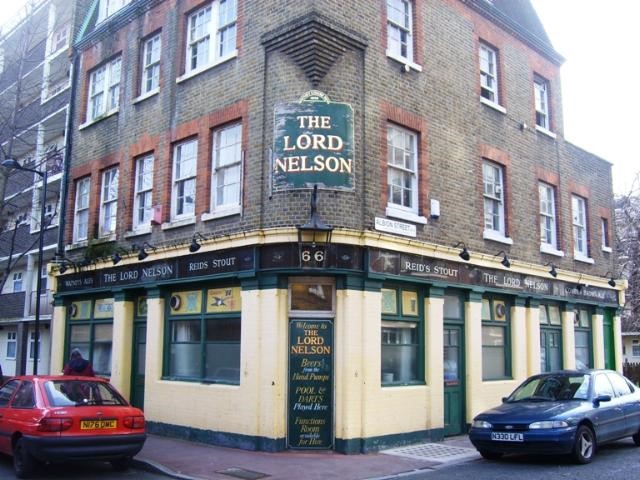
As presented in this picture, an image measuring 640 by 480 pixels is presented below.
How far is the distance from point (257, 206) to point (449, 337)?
5.39 metres

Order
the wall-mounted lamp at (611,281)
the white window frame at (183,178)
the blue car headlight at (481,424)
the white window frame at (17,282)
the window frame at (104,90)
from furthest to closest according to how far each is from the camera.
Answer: the white window frame at (17,282) → the wall-mounted lamp at (611,281) → the window frame at (104,90) → the white window frame at (183,178) → the blue car headlight at (481,424)

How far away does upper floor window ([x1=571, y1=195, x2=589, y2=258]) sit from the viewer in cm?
1950

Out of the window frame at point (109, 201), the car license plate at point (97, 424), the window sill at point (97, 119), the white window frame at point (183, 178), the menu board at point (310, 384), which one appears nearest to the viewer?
the car license plate at point (97, 424)

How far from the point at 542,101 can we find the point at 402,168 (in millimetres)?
7699

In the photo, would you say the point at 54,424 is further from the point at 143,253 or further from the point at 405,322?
the point at 405,322

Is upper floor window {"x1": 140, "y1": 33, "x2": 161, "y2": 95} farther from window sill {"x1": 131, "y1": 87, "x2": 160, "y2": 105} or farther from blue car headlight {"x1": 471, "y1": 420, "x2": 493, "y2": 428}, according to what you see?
blue car headlight {"x1": 471, "y1": 420, "x2": 493, "y2": 428}

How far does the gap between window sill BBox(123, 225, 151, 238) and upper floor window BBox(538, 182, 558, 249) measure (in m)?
10.6

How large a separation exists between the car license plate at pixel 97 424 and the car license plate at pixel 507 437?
588 cm

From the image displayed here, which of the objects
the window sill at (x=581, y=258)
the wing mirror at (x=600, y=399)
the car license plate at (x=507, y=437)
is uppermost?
the window sill at (x=581, y=258)

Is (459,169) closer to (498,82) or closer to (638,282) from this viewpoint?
(498,82)

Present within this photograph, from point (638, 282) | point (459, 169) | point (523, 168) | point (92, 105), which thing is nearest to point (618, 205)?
point (638, 282)

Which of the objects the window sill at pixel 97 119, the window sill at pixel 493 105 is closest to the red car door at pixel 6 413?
the window sill at pixel 97 119

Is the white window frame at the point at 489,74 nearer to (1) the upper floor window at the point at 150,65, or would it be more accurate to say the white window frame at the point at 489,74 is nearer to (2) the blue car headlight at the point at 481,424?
(1) the upper floor window at the point at 150,65

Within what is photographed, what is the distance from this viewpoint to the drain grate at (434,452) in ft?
37.1
